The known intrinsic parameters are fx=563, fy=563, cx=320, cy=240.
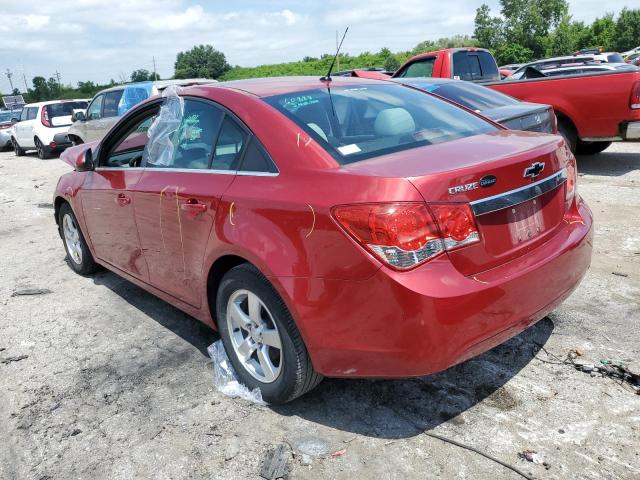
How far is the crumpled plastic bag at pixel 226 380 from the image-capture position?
304 cm

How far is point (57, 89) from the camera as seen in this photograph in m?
80.6

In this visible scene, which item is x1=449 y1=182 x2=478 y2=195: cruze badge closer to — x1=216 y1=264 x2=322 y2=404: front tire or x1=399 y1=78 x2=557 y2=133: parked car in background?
x1=216 y1=264 x2=322 y2=404: front tire

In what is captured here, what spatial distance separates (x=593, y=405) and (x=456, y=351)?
95cm

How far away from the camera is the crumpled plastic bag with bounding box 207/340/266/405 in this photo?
120 inches

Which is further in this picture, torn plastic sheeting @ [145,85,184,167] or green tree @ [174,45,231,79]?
green tree @ [174,45,231,79]

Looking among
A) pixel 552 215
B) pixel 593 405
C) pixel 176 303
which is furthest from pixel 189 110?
pixel 593 405

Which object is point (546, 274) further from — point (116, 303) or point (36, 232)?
point (36, 232)

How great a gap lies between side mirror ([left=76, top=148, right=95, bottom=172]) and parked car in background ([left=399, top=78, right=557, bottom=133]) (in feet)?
11.5

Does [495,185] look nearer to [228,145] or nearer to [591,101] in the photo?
[228,145]

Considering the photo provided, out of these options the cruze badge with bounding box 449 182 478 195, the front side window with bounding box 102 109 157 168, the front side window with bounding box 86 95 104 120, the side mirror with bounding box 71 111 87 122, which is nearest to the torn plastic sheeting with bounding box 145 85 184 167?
the front side window with bounding box 102 109 157 168

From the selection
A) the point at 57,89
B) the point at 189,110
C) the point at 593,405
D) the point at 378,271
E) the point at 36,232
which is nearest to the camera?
the point at 378,271

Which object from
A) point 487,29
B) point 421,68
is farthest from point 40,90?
point 421,68

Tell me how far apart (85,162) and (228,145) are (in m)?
2.07

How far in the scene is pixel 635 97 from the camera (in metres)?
7.58
